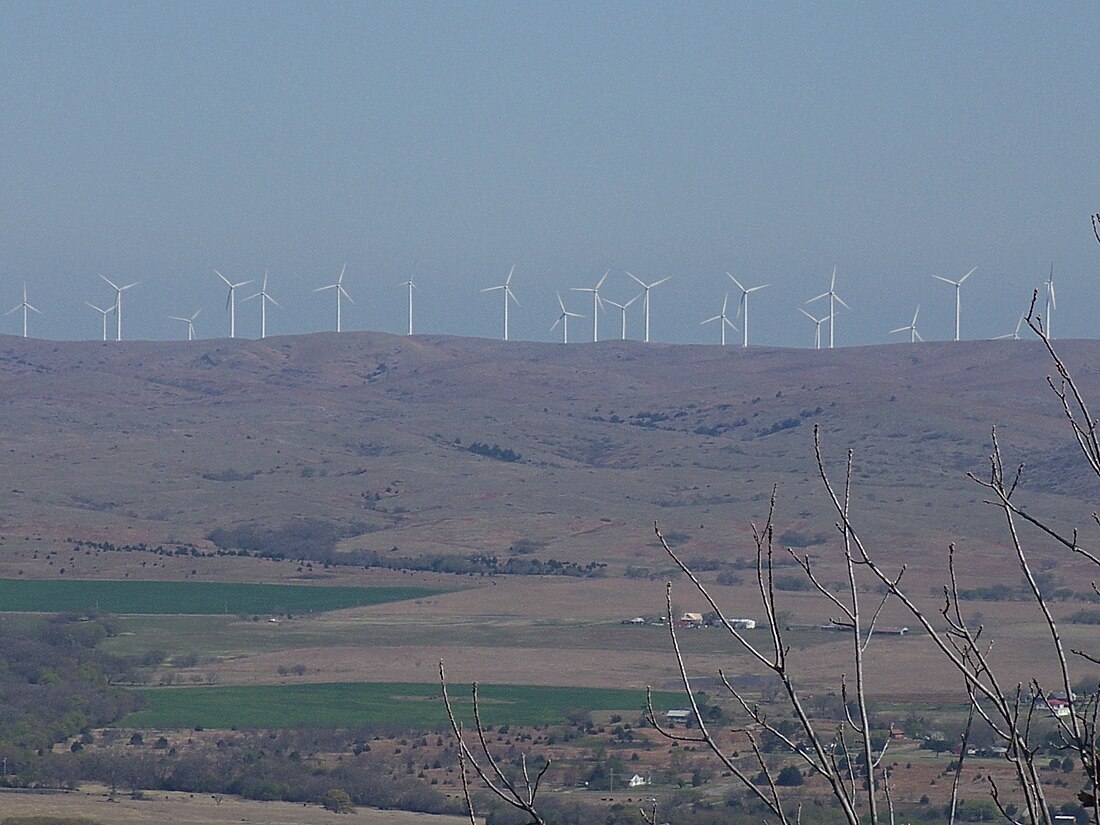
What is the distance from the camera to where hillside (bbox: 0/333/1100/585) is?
11700 cm

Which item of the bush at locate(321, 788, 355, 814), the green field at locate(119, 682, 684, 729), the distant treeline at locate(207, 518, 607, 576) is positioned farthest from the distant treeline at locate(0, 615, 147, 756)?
the distant treeline at locate(207, 518, 607, 576)

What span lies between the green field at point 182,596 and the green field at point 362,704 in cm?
2051

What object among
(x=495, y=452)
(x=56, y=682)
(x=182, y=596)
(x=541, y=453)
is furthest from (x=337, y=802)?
(x=541, y=453)

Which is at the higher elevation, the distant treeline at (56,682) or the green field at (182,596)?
the green field at (182,596)

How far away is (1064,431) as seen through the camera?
150 metres

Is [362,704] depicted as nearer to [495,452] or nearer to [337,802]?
[337,802]

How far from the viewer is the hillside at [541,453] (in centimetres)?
11700

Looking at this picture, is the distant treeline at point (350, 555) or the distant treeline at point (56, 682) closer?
A: the distant treeline at point (56, 682)

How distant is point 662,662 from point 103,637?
2506 cm

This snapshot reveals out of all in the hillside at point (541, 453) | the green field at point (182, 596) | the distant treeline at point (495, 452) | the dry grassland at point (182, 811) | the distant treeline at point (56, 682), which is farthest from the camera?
the distant treeline at point (495, 452)

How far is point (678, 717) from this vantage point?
59094 mm

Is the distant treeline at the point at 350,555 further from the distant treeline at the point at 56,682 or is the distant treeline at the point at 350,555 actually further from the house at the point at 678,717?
the house at the point at 678,717

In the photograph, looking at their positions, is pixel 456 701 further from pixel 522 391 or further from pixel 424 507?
pixel 522 391

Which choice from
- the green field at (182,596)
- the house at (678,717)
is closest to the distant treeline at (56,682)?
the green field at (182,596)
